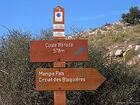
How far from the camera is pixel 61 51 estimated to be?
1015 cm

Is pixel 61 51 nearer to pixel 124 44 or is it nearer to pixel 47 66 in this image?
pixel 47 66

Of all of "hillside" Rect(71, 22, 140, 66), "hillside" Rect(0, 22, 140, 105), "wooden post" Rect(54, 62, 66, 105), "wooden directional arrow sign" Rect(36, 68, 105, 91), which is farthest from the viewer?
"hillside" Rect(71, 22, 140, 66)

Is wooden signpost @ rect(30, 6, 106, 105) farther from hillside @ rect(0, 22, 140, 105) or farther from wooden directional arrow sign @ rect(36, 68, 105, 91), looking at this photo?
hillside @ rect(0, 22, 140, 105)

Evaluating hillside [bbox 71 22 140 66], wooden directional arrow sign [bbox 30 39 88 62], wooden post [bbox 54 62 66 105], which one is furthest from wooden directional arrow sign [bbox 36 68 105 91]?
hillside [bbox 71 22 140 66]

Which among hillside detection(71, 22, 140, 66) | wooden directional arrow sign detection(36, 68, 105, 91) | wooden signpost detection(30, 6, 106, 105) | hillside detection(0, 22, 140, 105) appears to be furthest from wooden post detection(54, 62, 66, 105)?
hillside detection(71, 22, 140, 66)

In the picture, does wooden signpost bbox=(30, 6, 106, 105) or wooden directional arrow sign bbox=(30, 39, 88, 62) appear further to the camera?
wooden directional arrow sign bbox=(30, 39, 88, 62)

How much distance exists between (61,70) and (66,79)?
0.20 meters

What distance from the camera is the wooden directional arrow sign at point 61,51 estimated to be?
10.1 m

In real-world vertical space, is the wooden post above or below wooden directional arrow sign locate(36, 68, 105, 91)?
below

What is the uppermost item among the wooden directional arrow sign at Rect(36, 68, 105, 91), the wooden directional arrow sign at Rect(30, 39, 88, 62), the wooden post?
the wooden directional arrow sign at Rect(30, 39, 88, 62)

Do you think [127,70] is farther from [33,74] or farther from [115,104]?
[33,74]

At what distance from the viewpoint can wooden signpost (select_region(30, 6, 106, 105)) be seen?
10.0m

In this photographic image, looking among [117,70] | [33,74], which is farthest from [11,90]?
[117,70]

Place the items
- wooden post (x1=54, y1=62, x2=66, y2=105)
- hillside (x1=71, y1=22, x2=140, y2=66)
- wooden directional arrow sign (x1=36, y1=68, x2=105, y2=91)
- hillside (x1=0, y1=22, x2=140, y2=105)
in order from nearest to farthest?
wooden directional arrow sign (x1=36, y1=68, x2=105, y2=91) → wooden post (x1=54, y1=62, x2=66, y2=105) → hillside (x1=0, y1=22, x2=140, y2=105) → hillside (x1=71, y1=22, x2=140, y2=66)
